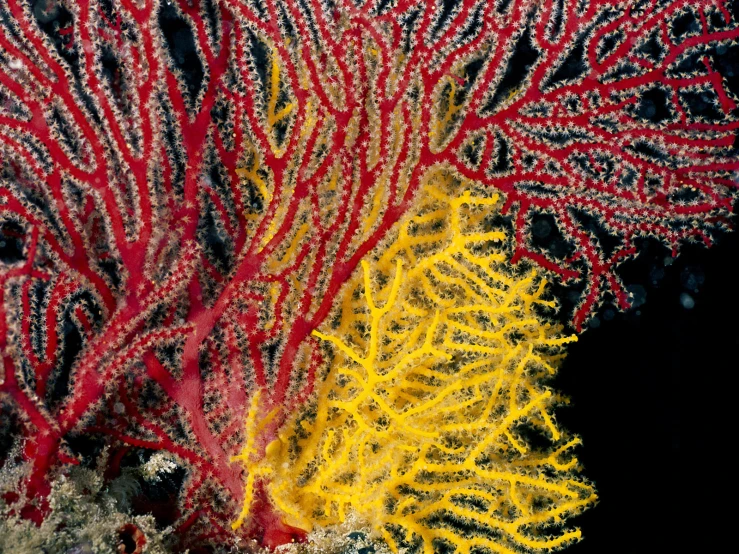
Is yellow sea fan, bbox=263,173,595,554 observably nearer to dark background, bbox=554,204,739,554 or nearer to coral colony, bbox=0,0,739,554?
coral colony, bbox=0,0,739,554

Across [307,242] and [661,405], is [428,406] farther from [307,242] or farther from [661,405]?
[661,405]

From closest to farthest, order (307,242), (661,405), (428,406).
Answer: (428,406) < (307,242) < (661,405)

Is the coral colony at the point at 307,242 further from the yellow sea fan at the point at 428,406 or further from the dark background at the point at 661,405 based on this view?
the dark background at the point at 661,405

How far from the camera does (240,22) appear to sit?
2359 mm

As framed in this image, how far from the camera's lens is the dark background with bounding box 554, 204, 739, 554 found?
3207 mm

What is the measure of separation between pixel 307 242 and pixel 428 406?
87 cm

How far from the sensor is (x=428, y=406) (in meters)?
2.00

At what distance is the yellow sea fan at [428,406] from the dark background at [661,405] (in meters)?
0.95

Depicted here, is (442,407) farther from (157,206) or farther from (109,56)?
(109,56)

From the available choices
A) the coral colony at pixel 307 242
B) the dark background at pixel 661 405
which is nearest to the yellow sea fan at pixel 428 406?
the coral colony at pixel 307 242

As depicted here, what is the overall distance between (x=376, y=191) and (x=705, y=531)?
10.3 feet

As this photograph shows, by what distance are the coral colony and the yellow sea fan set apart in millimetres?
16

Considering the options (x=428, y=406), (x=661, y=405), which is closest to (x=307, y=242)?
(x=428, y=406)

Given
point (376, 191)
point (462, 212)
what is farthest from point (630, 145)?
point (376, 191)
